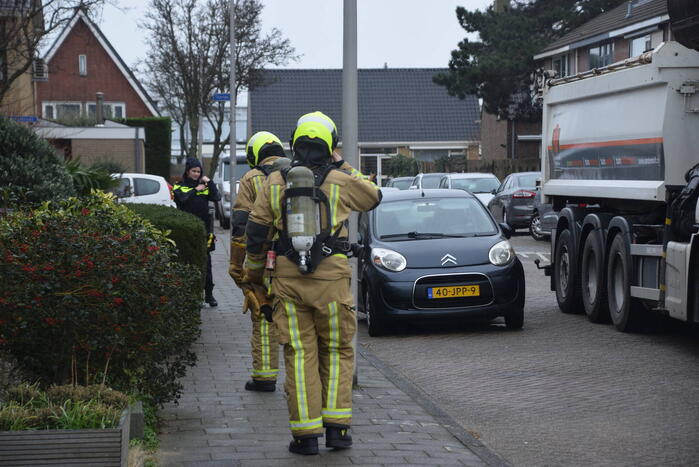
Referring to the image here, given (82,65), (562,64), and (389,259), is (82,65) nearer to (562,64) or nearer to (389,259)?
(562,64)

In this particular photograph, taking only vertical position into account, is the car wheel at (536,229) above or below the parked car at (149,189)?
below

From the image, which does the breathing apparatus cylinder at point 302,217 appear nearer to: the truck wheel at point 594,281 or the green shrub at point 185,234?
the green shrub at point 185,234

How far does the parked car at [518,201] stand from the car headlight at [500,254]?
16065 mm

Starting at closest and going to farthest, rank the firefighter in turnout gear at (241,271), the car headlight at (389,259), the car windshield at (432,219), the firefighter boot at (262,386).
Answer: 1. the firefighter in turnout gear at (241,271)
2. the firefighter boot at (262,386)
3. the car headlight at (389,259)
4. the car windshield at (432,219)

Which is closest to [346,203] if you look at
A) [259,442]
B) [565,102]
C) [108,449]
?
[259,442]

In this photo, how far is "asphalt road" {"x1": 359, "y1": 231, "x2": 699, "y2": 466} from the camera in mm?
6910

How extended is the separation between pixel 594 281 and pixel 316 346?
694 cm

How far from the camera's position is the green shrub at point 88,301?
5.96m

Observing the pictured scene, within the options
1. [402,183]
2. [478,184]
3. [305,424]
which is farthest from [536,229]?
[305,424]

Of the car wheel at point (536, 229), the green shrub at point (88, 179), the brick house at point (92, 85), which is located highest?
the brick house at point (92, 85)

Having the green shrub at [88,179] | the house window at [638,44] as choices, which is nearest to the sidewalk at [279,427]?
the green shrub at [88,179]

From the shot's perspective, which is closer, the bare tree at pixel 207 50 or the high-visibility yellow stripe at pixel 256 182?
the high-visibility yellow stripe at pixel 256 182

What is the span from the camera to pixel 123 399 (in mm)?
5758

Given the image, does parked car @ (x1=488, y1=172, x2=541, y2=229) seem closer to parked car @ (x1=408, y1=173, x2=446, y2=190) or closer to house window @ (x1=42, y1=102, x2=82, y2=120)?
parked car @ (x1=408, y1=173, x2=446, y2=190)
